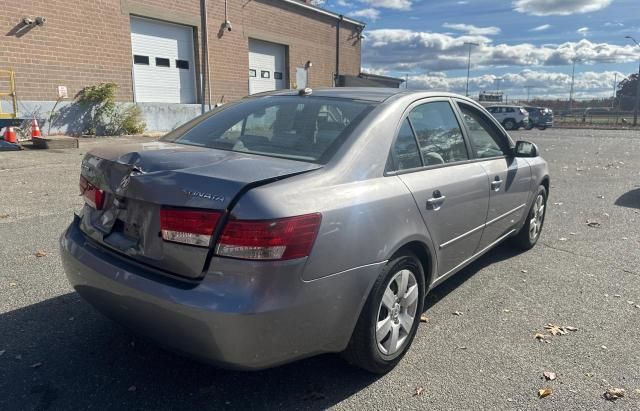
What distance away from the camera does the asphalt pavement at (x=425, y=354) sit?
2543 millimetres

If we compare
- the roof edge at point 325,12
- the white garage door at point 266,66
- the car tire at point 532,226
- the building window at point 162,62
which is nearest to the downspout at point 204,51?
the building window at point 162,62

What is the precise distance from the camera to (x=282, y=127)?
303 centimetres

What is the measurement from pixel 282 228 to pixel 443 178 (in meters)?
1.49

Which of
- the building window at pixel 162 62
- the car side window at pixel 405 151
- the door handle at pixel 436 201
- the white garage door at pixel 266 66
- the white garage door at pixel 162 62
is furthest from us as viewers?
the white garage door at pixel 266 66

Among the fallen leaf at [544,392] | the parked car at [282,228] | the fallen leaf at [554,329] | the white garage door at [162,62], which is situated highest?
the white garage door at [162,62]

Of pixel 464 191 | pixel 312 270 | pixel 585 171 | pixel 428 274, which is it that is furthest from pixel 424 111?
pixel 585 171

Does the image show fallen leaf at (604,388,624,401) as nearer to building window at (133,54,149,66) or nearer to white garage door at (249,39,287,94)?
building window at (133,54,149,66)

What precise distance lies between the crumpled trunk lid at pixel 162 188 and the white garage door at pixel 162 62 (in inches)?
647

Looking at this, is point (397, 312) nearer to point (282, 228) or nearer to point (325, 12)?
point (282, 228)

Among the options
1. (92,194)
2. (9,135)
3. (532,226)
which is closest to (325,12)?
(9,135)

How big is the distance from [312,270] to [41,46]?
50.9 feet

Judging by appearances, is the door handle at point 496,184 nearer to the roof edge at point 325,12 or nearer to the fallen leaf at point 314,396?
the fallen leaf at point 314,396

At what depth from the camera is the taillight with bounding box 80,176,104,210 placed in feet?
8.67

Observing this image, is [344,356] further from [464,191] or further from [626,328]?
[626,328]
